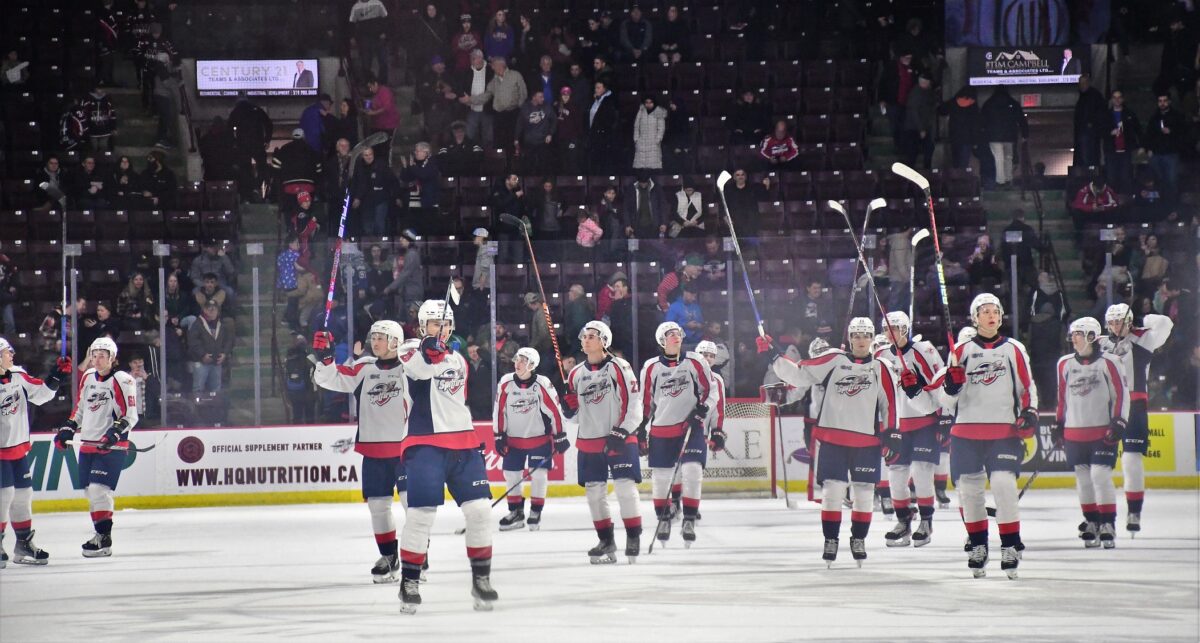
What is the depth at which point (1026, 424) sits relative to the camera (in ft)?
28.0

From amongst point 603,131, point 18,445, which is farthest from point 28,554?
point 603,131

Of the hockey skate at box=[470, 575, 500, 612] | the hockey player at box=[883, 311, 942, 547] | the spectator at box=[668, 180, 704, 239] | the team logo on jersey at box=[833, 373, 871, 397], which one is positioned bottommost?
the hockey skate at box=[470, 575, 500, 612]

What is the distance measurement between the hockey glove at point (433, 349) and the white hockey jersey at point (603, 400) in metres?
2.77

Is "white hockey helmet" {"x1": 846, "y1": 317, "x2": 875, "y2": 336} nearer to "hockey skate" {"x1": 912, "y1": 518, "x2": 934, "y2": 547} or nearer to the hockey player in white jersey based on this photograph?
the hockey player in white jersey

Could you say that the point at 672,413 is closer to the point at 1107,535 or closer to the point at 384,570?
the point at 384,570

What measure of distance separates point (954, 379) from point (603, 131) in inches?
379

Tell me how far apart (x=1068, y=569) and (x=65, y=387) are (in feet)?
33.5

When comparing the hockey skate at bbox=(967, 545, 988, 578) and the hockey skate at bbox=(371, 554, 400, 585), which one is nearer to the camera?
the hockey skate at bbox=(967, 545, 988, 578)

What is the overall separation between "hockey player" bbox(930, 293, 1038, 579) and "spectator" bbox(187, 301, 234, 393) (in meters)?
8.60

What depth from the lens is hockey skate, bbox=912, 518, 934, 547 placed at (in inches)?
419

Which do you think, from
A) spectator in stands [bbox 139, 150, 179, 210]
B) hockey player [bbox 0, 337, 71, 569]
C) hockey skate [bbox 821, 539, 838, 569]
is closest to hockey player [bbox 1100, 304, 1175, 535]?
hockey skate [bbox 821, 539, 838, 569]

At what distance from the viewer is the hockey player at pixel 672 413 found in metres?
10.8

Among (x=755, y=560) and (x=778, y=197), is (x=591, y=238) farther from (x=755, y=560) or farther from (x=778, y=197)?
(x=755, y=560)

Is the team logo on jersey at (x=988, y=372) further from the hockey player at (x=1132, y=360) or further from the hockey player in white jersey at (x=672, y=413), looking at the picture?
the hockey player at (x=1132, y=360)
